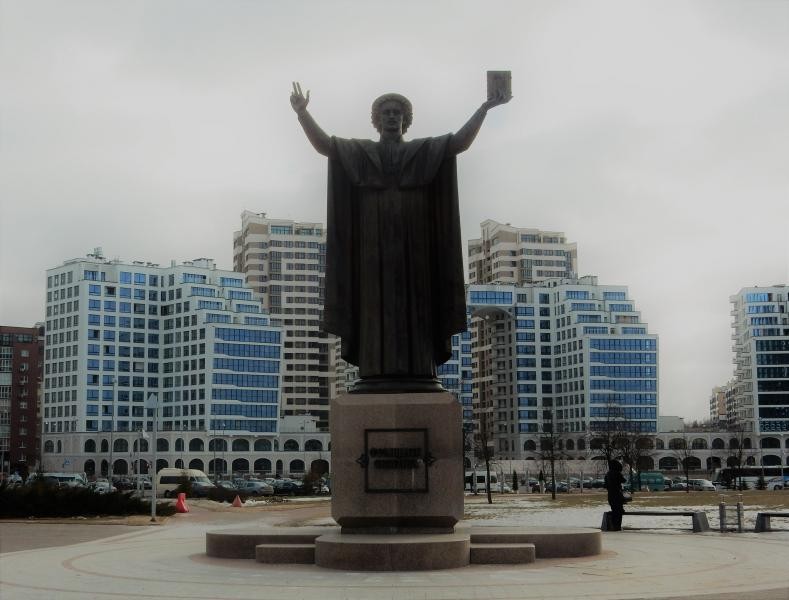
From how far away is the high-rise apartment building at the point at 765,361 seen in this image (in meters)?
180

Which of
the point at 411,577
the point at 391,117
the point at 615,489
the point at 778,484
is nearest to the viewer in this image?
the point at 411,577

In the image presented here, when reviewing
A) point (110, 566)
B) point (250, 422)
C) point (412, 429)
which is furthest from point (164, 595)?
point (250, 422)

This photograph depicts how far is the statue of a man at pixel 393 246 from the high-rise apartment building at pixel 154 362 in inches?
5572

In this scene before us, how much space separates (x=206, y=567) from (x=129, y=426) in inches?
6012

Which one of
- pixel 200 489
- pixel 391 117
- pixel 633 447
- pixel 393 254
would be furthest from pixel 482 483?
pixel 391 117

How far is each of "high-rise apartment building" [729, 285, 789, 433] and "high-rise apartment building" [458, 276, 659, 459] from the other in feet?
63.4

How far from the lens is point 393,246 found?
704 inches

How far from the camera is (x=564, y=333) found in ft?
611

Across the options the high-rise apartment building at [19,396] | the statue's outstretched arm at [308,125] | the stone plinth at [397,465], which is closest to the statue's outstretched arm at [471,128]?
the statue's outstretched arm at [308,125]

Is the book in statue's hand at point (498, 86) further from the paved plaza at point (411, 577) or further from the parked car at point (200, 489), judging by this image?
the parked car at point (200, 489)

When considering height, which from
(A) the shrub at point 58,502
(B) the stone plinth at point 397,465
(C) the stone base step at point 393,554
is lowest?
(A) the shrub at point 58,502

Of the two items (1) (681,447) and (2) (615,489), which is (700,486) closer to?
(1) (681,447)

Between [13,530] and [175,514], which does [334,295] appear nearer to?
[13,530]

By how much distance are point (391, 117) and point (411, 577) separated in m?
8.29
